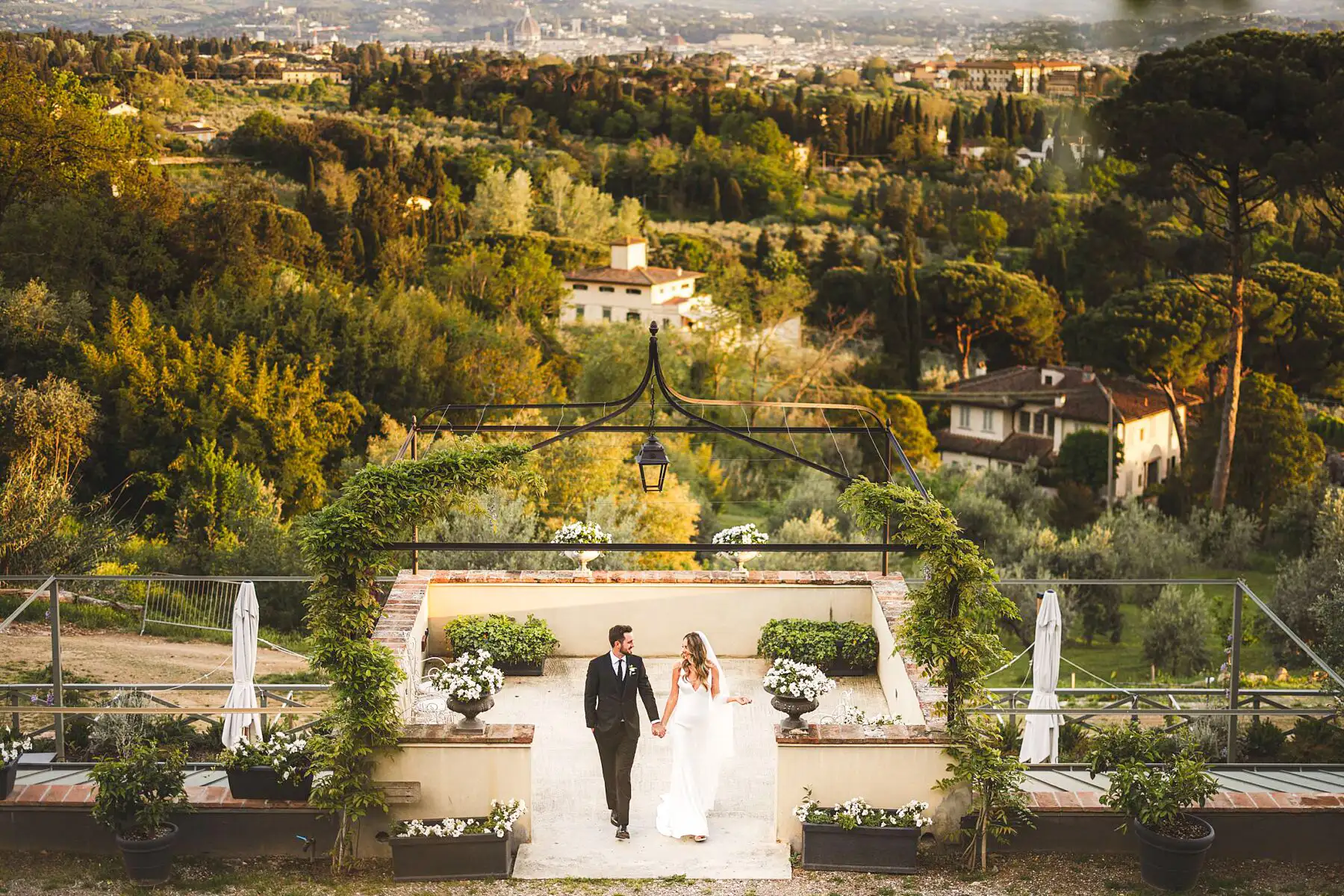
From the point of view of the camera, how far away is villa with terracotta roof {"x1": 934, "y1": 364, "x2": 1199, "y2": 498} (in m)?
37.2

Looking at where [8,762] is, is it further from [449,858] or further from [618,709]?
[618,709]

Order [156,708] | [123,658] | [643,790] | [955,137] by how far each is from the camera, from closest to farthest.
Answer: [156,708] < [643,790] < [123,658] < [955,137]

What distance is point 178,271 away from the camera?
3269 cm

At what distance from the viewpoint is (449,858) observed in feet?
25.1

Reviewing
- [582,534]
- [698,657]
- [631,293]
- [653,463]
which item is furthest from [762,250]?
[698,657]

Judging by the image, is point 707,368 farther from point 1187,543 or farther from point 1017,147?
point 1017,147

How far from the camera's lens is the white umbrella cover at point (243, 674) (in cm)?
904

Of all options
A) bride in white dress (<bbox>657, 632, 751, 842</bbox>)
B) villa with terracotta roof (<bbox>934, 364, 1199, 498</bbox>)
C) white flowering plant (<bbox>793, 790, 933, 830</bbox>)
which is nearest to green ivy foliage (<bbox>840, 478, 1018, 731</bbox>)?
white flowering plant (<bbox>793, 790, 933, 830</bbox>)

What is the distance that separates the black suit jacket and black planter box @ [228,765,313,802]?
5.47 ft

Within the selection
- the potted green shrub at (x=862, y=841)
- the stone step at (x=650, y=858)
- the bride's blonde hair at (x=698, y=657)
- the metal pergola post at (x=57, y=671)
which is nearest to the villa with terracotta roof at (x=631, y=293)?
the metal pergola post at (x=57, y=671)

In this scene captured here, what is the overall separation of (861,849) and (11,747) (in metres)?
5.05

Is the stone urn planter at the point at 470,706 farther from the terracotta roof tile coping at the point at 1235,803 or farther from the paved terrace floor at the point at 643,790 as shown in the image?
the terracotta roof tile coping at the point at 1235,803

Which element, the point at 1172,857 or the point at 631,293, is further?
the point at 631,293

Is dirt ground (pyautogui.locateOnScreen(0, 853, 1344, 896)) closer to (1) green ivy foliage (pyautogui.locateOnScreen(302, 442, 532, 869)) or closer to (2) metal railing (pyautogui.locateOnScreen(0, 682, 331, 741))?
(1) green ivy foliage (pyautogui.locateOnScreen(302, 442, 532, 869))
